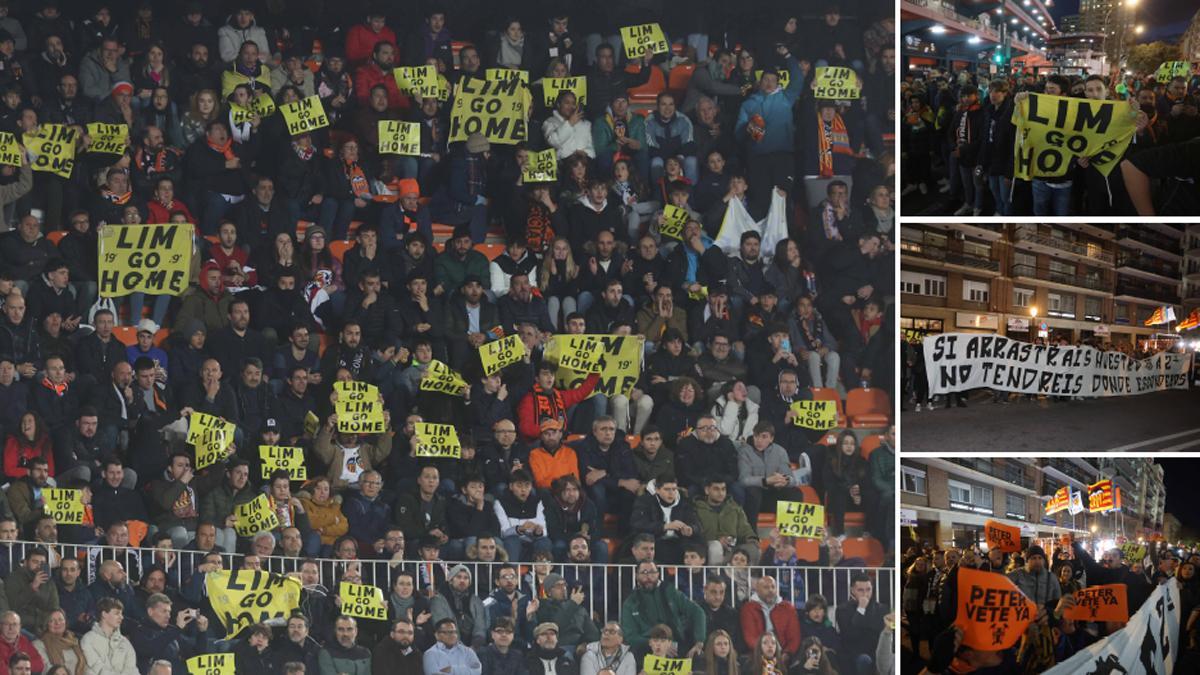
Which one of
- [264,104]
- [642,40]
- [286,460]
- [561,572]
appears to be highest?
[642,40]

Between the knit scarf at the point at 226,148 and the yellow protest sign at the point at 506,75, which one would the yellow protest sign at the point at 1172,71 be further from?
the knit scarf at the point at 226,148

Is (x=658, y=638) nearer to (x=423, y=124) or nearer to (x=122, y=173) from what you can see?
(x=423, y=124)

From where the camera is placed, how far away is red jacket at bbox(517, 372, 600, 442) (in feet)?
12.8

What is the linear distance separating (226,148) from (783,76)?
1844 mm

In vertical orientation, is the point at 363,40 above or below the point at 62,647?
above

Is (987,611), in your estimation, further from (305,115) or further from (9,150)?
(9,150)

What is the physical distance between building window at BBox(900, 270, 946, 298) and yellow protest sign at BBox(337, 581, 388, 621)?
195 centimetres

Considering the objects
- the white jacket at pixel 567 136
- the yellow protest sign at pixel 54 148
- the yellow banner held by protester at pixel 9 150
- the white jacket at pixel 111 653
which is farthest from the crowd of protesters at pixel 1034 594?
the yellow banner held by protester at pixel 9 150

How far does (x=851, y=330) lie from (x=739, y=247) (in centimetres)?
44

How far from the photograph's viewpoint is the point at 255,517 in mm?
3936

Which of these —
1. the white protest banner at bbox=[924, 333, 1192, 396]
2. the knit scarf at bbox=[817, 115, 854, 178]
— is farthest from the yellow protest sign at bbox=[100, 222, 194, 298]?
the white protest banner at bbox=[924, 333, 1192, 396]

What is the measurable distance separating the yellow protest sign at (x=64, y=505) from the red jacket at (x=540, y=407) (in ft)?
4.85

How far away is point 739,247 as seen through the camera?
3869mm

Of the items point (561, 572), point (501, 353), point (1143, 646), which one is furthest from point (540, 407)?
point (1143, 646)
